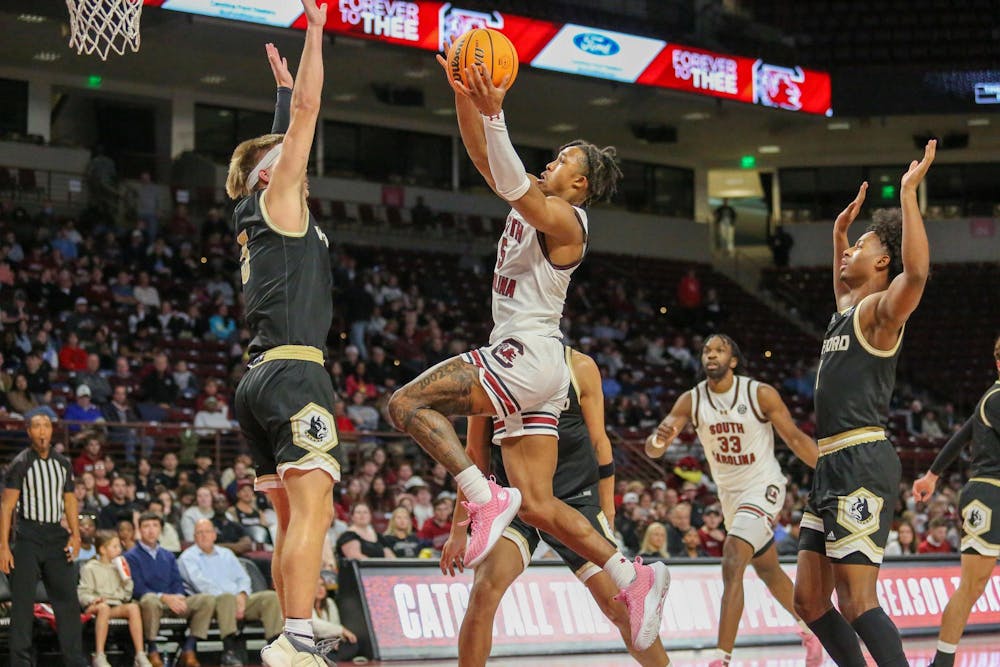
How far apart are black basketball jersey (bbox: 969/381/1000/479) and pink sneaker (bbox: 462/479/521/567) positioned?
14.8ft

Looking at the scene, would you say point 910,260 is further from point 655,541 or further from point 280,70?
point 655,541

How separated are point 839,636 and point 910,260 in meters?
2.03

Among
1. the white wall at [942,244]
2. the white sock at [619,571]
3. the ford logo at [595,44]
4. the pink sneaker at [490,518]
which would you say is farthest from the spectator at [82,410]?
the white wall at [942,244]

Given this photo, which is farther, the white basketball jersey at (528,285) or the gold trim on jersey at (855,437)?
the gold trim on jersey at (855,437)

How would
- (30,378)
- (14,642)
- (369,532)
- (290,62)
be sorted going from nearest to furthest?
(14,642)
(369,532)
(30,378)
(290,62)

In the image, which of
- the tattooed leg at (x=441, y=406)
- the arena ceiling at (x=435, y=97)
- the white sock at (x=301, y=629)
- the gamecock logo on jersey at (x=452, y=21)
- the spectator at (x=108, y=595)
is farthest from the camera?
the arena ceiling at (x=435, y=97)

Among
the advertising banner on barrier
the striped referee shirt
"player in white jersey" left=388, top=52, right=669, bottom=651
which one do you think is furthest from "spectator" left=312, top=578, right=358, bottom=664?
"player in white jersey" left=388, top=52, right=669, bottom=651

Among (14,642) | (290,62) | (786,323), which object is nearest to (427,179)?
(290,62)

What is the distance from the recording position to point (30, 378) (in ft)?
55.8

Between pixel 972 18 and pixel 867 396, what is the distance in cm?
2530

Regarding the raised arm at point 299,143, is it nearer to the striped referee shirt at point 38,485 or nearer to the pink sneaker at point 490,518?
the pink sneaker at point 490,518

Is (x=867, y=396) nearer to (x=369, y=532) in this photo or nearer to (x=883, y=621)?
(x=883, y=621)

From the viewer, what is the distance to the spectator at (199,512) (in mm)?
14023

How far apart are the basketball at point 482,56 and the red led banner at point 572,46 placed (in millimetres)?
15028
